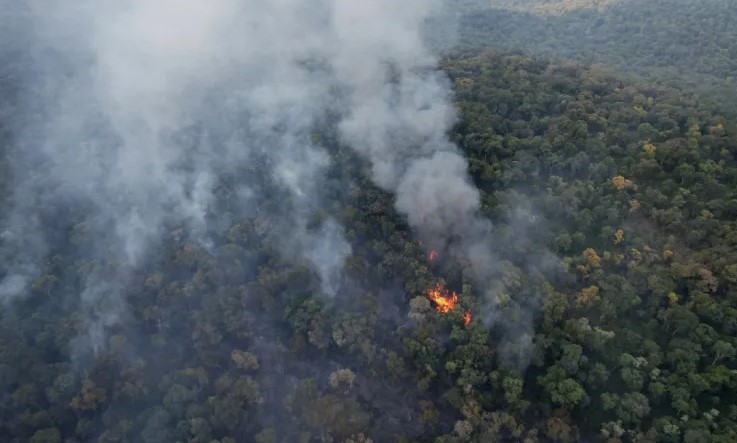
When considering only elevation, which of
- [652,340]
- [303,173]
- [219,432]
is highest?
[303,173]

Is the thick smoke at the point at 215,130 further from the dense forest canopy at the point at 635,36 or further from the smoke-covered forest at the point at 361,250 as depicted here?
the dense forest canopy at the point at 635,36

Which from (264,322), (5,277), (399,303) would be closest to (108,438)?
(264,322)

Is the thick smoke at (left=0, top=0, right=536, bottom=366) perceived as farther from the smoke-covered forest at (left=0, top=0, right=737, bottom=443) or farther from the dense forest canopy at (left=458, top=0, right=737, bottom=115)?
the dense forest canopy at (left=458, top=0, right=737, bottom=115)

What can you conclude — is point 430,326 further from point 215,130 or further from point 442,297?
point 215,130

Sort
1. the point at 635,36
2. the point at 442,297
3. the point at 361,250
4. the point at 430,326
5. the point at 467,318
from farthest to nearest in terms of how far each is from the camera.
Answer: the point at 635,36 → the point at 361,250 → the point at 442,297 → the point at 467,318 → the point at 430,326

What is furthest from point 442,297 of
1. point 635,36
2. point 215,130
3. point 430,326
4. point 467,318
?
point 635,36

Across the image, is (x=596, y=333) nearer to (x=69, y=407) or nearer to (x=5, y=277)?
(x=69, y=407)

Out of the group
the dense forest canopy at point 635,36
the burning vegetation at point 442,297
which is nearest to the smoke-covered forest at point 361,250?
the burning vegetation at point 442,297
